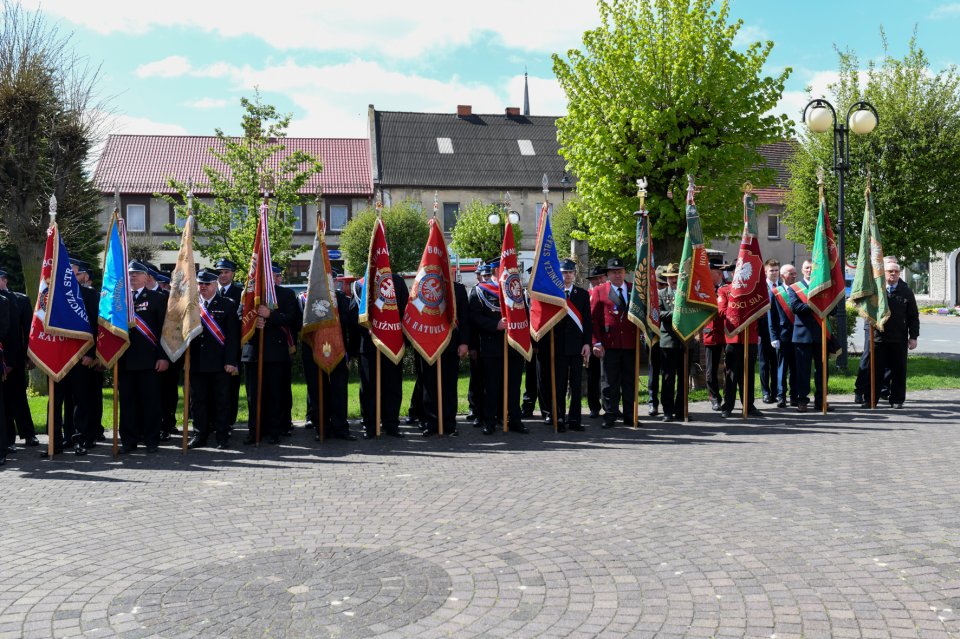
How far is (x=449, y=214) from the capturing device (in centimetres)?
4706

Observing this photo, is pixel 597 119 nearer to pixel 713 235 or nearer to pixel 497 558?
pixel 713 235

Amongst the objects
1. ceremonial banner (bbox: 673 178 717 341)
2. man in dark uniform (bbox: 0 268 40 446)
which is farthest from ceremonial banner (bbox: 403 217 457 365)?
man in dark uniform (bbox: 0 268 40 446)

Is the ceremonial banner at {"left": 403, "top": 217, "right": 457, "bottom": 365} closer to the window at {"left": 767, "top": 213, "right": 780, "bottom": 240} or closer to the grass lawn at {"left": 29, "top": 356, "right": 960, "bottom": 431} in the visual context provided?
the grass lawn at {"left": 29, "top": 356, "right": 960, "bottom": 431}

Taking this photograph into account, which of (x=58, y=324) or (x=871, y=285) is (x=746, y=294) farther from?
(x=58, y=324)

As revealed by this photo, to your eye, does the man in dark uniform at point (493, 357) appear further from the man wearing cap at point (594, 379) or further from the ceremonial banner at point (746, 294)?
the ceremonial banner at point (746, 294)

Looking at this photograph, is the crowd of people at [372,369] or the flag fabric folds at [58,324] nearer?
the flag fabric folds at [58,324]

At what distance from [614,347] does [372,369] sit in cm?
299

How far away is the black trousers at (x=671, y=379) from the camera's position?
36.4 ft

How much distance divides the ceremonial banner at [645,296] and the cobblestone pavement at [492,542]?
2061 mm

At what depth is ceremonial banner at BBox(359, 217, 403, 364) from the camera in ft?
33.6

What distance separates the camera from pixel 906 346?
39.8ft

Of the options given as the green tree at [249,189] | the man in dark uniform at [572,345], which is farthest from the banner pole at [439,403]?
the green tree at [249,189]

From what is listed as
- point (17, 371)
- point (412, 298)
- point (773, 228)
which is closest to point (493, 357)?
point (412, 298)

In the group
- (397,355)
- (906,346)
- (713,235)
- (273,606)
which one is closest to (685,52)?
(713,235)
